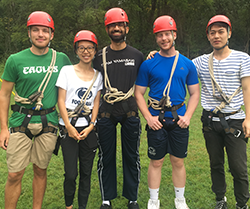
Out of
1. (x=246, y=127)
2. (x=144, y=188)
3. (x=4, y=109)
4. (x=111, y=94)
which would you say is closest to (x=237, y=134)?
(x=246, y=127)

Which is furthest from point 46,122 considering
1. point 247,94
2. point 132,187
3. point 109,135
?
point 247,94

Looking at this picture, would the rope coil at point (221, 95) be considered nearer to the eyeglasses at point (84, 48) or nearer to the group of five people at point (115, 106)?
the group of five people at point (115, 106)

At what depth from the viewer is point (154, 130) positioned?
154 inches

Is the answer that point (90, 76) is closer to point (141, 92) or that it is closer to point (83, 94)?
point (83, 94)

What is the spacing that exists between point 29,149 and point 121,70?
6.55 ft

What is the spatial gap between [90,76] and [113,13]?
114 cm

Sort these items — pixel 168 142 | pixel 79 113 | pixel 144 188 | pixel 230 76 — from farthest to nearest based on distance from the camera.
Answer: pixel 144 188
pixel 168 142
pixel 230 76
pixel 79 113

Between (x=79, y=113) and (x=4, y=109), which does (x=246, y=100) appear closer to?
(x=79, y=113)

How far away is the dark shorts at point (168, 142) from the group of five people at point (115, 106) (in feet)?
0.06

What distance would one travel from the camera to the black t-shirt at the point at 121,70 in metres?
3.94

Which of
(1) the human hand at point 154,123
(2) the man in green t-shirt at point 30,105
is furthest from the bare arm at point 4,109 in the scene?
(1) the human hand at point 154,123

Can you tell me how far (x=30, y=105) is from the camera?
3.56 m

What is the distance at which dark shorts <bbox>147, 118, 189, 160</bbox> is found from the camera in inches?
152

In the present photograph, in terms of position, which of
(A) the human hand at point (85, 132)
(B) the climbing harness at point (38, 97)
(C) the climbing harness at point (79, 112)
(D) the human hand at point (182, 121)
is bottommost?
(A) the human hand at point (85, 132)
